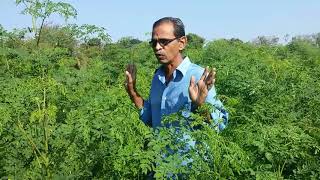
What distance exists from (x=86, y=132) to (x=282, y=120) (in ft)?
4.33

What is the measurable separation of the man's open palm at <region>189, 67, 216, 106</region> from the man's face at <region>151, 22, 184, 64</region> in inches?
17.3

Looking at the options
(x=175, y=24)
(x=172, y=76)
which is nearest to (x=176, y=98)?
(x=172, y=76)

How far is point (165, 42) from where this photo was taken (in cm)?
313

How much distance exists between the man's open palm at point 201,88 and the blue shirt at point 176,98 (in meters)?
0.10

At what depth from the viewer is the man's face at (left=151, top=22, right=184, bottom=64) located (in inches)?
123

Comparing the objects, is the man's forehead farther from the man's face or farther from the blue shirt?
the blue shirt

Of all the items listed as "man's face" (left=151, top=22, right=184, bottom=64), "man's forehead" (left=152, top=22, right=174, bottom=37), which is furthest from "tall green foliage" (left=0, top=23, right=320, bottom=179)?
"man's forehead" (left=152, top=22, right=174, bottom=37)

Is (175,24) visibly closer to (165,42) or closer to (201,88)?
(165,42)

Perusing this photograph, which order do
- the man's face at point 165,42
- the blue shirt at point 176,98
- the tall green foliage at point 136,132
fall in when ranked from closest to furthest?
1. the tall green foliage at point 136,132
2. the blue shirt at point 176,98
3. the man's face at point 165,42

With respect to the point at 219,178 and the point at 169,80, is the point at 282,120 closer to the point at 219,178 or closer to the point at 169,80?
the point at 169,80

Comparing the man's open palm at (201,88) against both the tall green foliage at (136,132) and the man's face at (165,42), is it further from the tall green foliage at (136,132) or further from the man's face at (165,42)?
the man's face at (165,42)

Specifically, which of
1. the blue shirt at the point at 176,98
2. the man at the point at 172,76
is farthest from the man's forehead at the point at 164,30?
the blue shirt at the point at 176,98

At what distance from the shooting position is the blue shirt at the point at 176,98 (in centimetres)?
290

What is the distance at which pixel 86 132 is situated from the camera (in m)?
3.39
